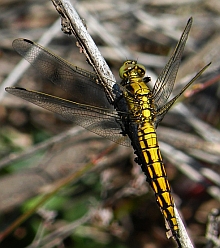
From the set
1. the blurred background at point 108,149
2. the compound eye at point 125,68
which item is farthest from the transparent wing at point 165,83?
the blurred background at point 108,149

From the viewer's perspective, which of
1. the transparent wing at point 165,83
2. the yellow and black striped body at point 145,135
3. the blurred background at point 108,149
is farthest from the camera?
the blurred background at point 108,149

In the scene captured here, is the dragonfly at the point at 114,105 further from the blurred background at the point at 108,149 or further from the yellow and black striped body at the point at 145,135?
the blurred background at the point at 108,149

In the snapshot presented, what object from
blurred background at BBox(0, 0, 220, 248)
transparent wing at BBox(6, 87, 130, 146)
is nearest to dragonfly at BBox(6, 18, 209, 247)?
transparent wing at BBox(6, 87, 130, 146)

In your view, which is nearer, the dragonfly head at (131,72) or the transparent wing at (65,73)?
the transparent wing at (65,73)

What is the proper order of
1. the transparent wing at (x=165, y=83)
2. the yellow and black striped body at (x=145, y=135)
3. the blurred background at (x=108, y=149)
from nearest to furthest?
the yellow and black striped body at (x=145, y=135)
the transparent wing at (x=165, y=83)
the blurred background at (x=108, y=149)

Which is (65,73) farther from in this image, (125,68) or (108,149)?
(108,149)

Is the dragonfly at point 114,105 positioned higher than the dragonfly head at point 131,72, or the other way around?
the dragonfly head at point 131,72
